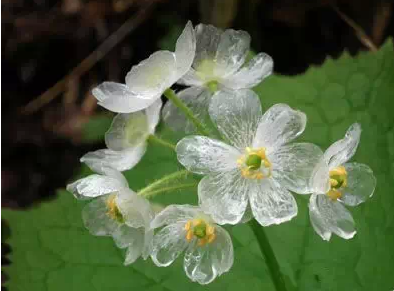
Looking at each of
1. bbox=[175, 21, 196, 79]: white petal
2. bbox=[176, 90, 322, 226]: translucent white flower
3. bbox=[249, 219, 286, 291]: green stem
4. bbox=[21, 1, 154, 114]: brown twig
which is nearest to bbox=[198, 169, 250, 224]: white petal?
bbox=[176, 90, 322, 226]: translucent white flower

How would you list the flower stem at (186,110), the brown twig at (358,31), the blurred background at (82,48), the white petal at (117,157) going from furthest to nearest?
the blurred background at (82,48), the brown twig at (358,31), the white petal at (117,157), the flower stem at (186,110)

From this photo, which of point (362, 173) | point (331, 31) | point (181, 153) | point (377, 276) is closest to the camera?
point (181, 153)

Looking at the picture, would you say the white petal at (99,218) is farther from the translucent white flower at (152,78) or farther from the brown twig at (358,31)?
the brown twig at (358,31)

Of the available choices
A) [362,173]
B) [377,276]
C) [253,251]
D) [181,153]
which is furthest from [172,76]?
[377,276]

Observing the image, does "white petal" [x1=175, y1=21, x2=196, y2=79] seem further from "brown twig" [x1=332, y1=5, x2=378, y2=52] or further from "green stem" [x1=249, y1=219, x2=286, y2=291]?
"brown twig" [x1=332, y1=5, x2=378, y2=52]

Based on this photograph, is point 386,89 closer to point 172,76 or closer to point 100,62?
point 172,76

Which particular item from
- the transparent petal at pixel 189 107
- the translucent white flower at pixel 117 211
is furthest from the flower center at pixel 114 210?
the transparent petal at pixel 189 107
